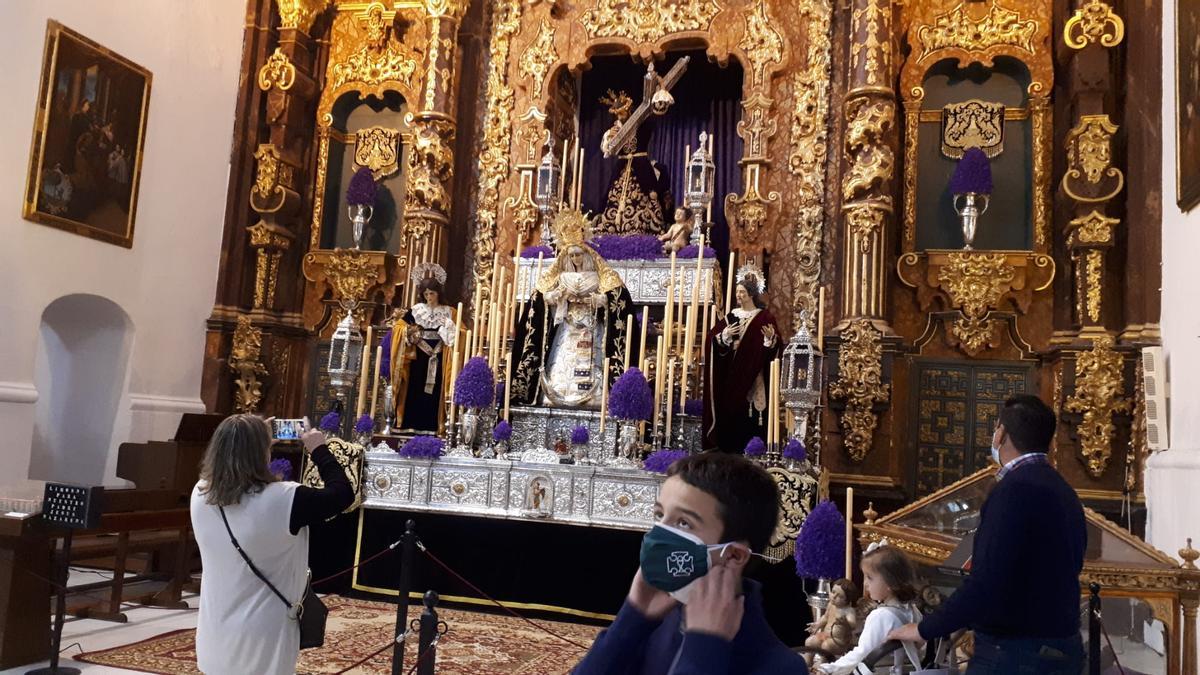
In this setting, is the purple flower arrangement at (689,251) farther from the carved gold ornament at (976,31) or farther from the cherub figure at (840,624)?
the cherub figure at (840,624)

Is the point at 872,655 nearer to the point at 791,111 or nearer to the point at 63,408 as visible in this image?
the point at 791,111

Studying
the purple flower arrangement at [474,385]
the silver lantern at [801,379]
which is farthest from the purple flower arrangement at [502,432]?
the silver lantern at [801,379]

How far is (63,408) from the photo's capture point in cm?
1043

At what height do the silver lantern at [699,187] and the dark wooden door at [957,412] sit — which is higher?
the silver lantern at [699,187]

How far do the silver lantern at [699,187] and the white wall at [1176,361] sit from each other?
4337 millimetres

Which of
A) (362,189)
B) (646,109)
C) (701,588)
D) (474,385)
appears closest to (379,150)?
(362,189)

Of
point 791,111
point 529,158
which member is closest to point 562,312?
point 529,158

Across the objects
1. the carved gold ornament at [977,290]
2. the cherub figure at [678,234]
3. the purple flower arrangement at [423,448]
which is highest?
the cherub figure at [678,234]

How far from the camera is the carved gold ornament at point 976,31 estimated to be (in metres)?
10.2

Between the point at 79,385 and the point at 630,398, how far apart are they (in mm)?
6782

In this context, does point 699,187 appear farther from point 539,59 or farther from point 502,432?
point 502,432

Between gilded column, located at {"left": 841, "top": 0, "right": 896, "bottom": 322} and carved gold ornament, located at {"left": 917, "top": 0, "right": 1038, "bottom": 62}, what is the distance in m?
0.74

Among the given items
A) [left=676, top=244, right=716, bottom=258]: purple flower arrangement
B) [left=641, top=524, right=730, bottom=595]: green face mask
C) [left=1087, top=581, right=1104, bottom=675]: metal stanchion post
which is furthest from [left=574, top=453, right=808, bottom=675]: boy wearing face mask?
[left=676, top=244, right=716, bottom=258]: purple flower arrangement

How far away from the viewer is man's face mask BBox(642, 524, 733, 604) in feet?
5.45
